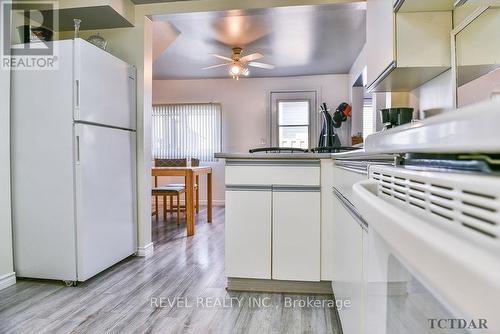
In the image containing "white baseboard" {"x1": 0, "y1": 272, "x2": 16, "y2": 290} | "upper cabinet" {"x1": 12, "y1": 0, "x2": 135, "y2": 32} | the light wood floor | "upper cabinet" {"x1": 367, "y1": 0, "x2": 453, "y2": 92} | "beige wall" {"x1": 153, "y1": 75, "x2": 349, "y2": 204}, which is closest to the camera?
the light wood floor

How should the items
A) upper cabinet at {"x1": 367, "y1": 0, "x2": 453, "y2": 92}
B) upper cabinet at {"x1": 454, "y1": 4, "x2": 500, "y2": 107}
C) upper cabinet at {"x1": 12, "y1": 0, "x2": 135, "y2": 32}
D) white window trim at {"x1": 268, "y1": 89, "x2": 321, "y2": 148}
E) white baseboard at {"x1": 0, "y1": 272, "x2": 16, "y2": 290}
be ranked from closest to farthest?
1. upper cabinet at {"x1": 454, "y1": 4, "x2": 500, "y2": 107}
2. upper cabinet at {"x1": 367, "y1": 0, "x2": 453, "y2": 92}
3. white baseboard at {"x1": 0, "y1": 272, "x2": 16, "y2": 290}
4. upper cabinet at {"x1": 12, "y1": 0, "x2": 135, "y2": 32}
5. white window trim at {"x1": 268, "y1": 89, "x2": 321, "y2": 148}

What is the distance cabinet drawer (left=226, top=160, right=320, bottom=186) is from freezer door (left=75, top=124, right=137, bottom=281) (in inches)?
38.6

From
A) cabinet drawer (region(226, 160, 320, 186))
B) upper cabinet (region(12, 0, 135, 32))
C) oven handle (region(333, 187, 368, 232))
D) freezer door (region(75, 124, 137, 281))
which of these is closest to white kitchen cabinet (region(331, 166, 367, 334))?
oven handle (region(333, 187, 368, 232))

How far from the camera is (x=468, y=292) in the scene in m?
0.21

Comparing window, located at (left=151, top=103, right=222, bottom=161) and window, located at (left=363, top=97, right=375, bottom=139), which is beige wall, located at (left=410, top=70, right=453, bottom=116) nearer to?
window, located at (left=363, top=97, right=375, bottom=139)

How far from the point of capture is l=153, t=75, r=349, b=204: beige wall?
5.78m

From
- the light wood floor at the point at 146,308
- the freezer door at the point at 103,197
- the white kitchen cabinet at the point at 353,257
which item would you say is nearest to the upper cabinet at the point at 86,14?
the freezer door at the point at 103,197

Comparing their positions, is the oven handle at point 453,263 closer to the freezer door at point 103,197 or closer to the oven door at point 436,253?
the oven door at point 436,253

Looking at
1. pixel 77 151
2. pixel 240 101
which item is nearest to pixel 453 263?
pixel 77 151

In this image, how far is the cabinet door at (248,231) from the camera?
2.00m

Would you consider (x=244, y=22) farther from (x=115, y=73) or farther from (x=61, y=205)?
(x=61, y=205)

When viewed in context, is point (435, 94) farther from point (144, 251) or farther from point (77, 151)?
point (144, 251)

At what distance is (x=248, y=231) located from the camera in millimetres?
2012

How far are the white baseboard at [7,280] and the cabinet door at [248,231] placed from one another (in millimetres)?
1471
